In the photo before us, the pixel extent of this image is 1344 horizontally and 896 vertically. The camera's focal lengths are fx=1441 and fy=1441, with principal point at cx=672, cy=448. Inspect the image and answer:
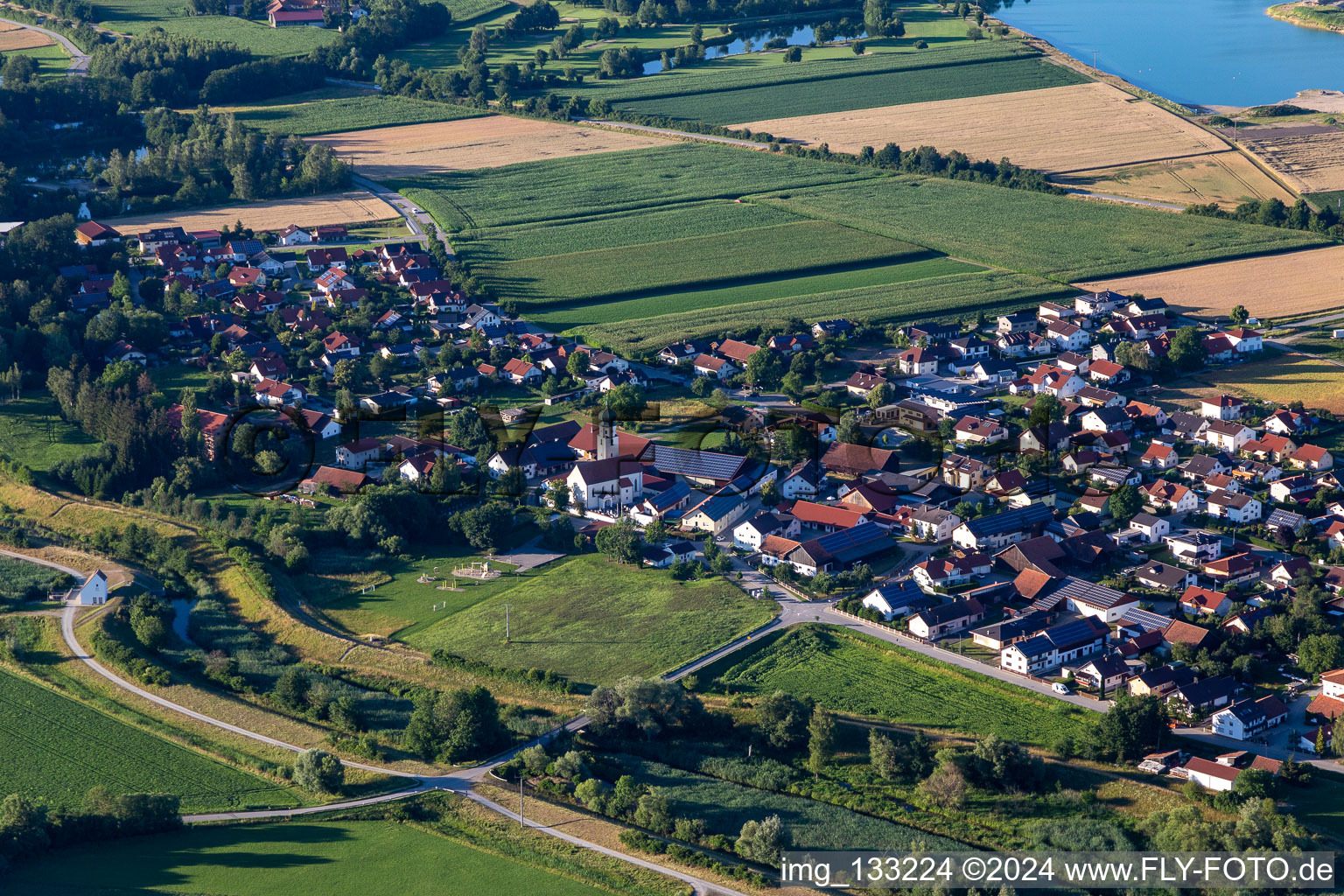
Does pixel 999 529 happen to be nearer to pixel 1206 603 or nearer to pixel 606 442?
pixel 1206 603

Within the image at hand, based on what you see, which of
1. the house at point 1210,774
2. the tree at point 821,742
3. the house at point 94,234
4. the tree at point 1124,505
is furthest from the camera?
the house at point 94,234

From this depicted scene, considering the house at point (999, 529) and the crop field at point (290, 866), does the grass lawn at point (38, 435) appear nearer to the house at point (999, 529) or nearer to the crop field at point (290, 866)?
the crop field at point (290, 866)

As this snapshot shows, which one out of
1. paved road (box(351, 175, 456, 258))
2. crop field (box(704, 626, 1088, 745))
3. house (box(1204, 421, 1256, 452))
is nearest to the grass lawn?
paved road (box(351, 175, 456, 258))

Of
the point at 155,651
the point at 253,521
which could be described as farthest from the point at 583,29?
the point at 155,651

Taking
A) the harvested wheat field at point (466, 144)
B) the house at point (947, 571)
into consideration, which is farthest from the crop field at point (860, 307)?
the harvested wheat field at point (466, 144)

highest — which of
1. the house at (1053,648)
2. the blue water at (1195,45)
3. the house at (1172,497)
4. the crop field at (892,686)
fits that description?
the blue water at (1195,45)

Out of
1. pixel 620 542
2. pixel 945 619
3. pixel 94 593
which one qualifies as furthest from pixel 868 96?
pixel 94 593

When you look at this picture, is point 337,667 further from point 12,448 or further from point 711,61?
point 711,61
